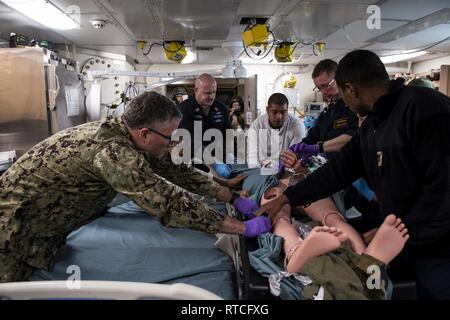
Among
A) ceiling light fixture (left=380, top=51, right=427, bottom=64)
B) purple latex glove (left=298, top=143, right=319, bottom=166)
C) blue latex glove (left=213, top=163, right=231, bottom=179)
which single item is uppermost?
ceiling light fixture (left=380, top=51, right=427, bottom=64)

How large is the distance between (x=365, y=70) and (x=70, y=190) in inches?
55.6

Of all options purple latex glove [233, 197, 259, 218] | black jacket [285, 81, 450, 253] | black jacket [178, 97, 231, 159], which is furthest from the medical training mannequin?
black jacket [178, 97, 231, 159]

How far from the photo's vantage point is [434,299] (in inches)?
48.1

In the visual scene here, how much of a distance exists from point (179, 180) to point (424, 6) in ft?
10.9

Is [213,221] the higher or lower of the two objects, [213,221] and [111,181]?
the lower

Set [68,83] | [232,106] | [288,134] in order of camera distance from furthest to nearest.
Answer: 1. [232,106]
2. [68,83]
3. [288,134]

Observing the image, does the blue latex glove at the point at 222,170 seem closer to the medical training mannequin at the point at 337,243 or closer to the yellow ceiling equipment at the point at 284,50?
the medical training mannequin at the point at 337,243

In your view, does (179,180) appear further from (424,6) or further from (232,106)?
(232,106)

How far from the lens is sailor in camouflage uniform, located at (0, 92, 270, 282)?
4.54ft

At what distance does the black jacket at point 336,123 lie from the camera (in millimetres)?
2412

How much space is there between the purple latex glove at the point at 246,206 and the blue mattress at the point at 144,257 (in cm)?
23

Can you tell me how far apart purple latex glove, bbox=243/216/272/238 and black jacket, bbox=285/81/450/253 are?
52 cm

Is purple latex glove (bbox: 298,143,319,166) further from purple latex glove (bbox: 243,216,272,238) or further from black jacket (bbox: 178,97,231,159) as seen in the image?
black jacket (bbox: 178,97,231,159)
